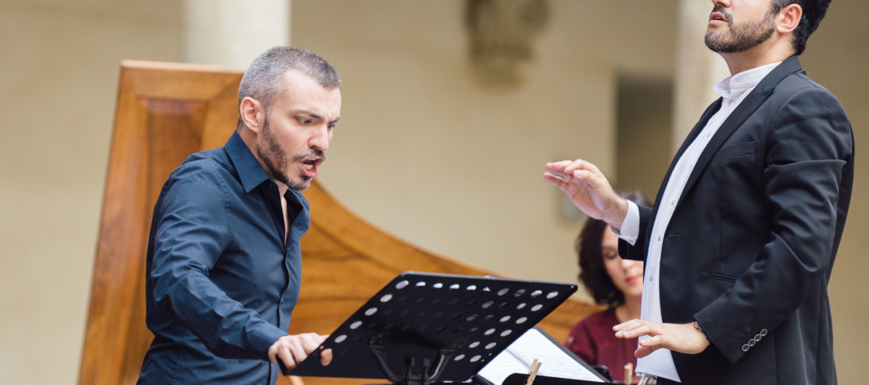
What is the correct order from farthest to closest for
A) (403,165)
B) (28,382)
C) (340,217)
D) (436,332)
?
(403,165), (28,382), (340,217), (436,332)

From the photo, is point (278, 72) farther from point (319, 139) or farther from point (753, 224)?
point (753, 224)

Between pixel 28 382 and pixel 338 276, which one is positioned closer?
pixel 338 276

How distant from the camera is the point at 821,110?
6.89 ft

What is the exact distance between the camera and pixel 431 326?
1.87 metres

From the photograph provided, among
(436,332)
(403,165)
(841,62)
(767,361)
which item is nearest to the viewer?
(436,332)

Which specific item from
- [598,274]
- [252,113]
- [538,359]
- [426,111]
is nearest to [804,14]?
[538,359]

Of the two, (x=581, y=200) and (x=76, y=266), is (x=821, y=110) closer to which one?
(x=581, y=200)

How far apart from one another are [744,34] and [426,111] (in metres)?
6.39

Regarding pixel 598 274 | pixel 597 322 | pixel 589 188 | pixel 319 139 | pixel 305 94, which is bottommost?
pixel 597 322

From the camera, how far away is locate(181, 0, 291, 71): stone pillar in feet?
14.6

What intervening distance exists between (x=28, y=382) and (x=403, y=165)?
354cm

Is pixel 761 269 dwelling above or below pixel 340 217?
above

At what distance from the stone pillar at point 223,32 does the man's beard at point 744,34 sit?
2.69 m

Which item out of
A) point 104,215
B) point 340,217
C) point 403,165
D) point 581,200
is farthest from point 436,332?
point 403,165
